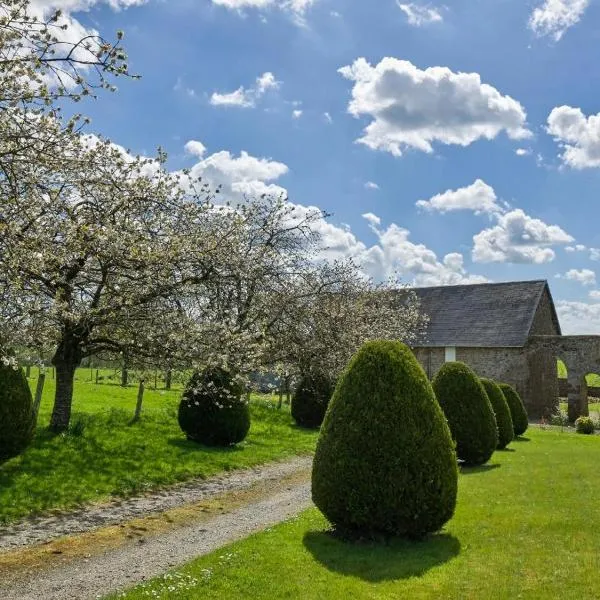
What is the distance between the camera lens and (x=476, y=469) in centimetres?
1330

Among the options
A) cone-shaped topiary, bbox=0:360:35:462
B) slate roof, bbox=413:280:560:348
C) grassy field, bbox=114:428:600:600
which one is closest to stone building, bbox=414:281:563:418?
slate roof, bbox=413:280:560:348

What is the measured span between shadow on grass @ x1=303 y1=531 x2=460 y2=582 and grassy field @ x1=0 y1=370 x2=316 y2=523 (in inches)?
164

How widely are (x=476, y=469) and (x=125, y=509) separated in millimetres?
7786

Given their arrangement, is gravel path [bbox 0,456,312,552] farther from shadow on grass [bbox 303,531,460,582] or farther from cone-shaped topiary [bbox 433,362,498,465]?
cone-shaped topiary [bbox 433,362,498,465]

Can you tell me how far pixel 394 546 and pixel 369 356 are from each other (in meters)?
2.35

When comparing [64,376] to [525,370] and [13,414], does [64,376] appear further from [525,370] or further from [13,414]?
[525,370]

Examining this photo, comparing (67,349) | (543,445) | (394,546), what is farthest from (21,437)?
(543,445)

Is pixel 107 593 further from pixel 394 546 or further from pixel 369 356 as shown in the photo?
pixel 369 356

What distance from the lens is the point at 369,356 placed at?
791 cm

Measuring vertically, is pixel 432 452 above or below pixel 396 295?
below

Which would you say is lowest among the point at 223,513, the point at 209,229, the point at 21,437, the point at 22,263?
the point at 223,513

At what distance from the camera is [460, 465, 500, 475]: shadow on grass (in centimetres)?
1290

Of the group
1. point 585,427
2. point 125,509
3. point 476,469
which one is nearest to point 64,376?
point 125,509

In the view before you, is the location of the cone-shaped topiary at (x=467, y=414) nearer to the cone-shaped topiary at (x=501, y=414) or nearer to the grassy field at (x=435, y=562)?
the cone-shaped topiary at (x=501, y=414)
